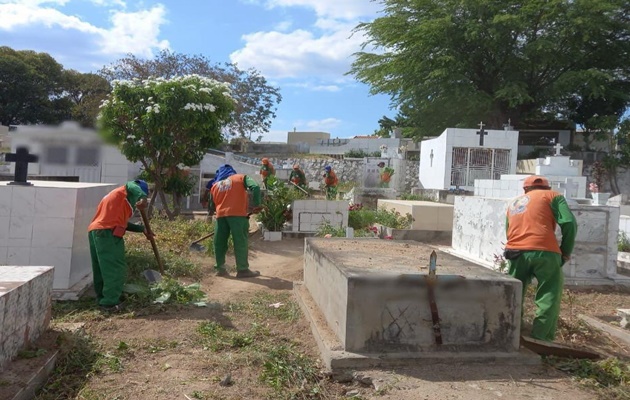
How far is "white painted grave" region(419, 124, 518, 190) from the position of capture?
794 inches

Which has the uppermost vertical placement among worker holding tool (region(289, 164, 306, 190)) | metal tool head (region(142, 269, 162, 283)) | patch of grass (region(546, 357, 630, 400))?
worker holding tool (region(289, 164, 306, 190))

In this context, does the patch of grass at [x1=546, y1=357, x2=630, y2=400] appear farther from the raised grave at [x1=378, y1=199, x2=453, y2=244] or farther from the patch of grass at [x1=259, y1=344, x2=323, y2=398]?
the raised grave at [x1=378, y1=199, x2=453, y2=244]

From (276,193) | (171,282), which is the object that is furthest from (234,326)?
(276,193)

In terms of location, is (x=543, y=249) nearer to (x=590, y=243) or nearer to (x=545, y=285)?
(x=545, y=285)

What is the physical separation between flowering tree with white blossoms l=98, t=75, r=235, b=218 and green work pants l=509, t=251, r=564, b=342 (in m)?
7.90

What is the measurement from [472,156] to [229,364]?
18110 millimetres

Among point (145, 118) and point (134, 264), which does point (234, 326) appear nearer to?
point (134, 264)

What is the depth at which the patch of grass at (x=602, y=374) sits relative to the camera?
3.55m

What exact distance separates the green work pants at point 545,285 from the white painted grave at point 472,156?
15.7 m

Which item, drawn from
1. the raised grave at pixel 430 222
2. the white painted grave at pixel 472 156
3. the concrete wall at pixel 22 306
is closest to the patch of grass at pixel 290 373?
the concrete wall at pixel 22 306

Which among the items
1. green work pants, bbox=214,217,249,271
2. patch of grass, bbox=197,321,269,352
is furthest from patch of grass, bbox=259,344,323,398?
green work pants, bbox=214,217,249,271

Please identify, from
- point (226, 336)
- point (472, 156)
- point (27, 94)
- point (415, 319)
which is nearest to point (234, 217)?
point (226, 336)

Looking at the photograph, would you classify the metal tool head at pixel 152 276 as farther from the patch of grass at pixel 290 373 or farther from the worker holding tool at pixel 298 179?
the worker holding tool at pixel 298 179

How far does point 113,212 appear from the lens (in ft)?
17.4
